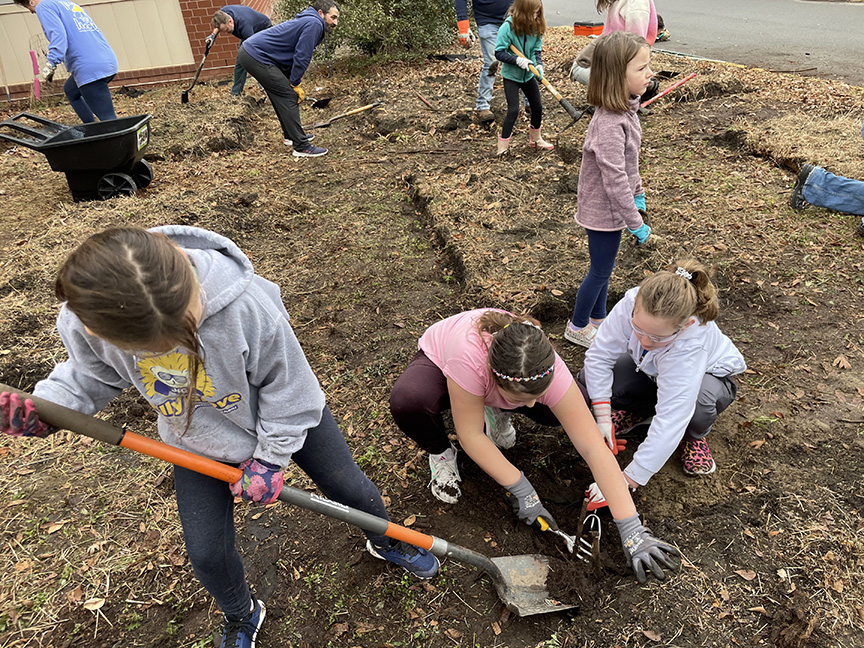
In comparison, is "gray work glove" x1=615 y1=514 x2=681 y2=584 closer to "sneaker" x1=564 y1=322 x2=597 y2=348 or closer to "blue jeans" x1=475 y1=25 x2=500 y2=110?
"sneaker" x1=564 y1=322 x2=597 y2=348

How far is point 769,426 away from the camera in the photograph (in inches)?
117

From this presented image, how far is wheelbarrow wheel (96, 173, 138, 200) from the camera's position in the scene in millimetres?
6027

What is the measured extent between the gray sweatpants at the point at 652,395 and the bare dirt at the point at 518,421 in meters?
0.28

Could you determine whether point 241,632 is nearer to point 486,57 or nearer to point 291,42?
point 291,42

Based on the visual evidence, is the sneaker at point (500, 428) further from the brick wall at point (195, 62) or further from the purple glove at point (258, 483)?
the brick wall at point (195, 62)

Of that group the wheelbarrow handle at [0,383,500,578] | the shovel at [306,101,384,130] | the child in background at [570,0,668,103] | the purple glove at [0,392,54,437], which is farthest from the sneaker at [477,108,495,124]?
the purple glove at [0,392,54,437]

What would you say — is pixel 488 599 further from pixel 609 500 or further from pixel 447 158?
pixel 447 158

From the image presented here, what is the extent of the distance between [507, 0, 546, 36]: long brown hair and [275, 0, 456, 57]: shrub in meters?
4.72

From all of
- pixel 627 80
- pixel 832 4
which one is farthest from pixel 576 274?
pixel 832 4

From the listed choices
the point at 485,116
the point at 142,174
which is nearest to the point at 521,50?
the point at 485,116

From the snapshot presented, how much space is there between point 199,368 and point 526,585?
162cm

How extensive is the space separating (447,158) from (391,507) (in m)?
4.76

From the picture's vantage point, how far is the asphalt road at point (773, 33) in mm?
8906

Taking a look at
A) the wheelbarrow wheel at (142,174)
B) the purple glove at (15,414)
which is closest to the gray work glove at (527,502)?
the purple glove at (15,414)
